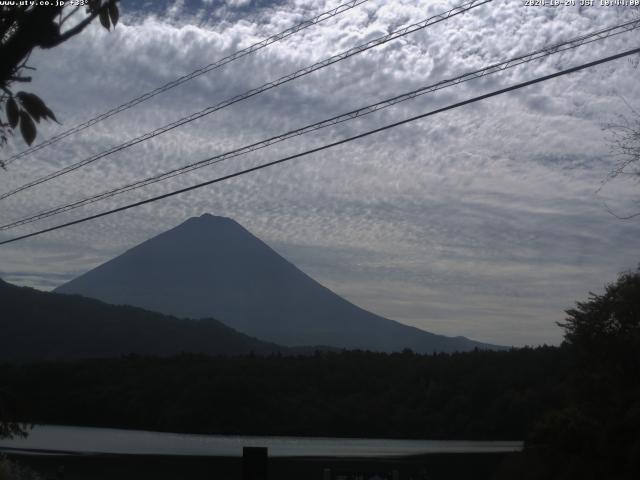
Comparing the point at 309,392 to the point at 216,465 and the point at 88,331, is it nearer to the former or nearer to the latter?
the point at 216,465

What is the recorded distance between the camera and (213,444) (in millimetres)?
93250

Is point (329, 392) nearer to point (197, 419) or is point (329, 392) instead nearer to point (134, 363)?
point (197, 419)

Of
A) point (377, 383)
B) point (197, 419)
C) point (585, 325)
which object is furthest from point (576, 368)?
point (197, 419)

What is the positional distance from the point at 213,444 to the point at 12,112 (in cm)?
9308

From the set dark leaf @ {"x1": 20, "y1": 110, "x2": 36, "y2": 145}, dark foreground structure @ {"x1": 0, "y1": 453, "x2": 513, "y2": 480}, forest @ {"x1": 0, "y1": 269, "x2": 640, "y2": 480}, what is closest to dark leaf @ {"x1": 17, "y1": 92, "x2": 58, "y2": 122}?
dark leaf @ {"x1": 20, "y1": 110, "x2": 36, "y2": 145}

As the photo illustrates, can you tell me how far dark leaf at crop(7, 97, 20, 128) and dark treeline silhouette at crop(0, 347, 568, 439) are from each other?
3821 inches

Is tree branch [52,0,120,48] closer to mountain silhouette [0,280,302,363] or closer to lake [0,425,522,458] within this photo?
lake [0,425,522,458]

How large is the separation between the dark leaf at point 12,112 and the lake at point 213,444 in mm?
73516

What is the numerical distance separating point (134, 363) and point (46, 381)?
13.8 meters

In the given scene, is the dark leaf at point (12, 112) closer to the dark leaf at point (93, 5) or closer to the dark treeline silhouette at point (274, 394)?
the dark leaf at point (93, 5)

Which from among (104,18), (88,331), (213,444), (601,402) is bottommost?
(213,444)

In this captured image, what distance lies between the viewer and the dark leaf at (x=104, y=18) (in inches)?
155

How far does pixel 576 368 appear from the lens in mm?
Answer: 27547

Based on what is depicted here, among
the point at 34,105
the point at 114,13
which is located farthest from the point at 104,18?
the point at 34,105
